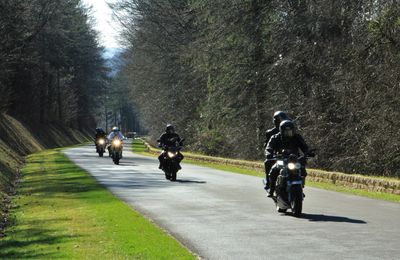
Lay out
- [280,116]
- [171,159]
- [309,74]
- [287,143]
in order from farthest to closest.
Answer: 1. [309,74]
2. [171,159]
3. [280,116]
4. [287,143]

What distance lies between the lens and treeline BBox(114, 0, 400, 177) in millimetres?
23391

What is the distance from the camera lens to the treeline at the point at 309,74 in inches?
921

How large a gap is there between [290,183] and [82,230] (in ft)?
13.4

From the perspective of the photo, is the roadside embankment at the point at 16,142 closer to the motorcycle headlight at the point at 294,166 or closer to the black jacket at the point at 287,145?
the black jacket at the point at 287,145

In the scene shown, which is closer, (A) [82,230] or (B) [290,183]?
(A) [82,230]

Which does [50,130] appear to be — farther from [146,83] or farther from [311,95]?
[311,95]

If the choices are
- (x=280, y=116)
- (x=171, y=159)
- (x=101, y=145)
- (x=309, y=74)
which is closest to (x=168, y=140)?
(x=171, y=159)

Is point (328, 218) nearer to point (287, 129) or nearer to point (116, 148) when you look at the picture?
point (287, 129)

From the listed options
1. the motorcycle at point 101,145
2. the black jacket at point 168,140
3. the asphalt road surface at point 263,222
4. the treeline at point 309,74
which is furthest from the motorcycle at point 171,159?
the motorcycle at point 101,145

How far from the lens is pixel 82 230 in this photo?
40.1 ft

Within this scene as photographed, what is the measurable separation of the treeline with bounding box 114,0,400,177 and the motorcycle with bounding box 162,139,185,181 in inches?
263

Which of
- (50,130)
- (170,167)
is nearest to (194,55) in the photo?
(170,167)

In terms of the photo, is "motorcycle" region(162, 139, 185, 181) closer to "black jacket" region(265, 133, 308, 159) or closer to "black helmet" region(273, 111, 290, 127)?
"black helmet" region(273, 111, 290, 127)

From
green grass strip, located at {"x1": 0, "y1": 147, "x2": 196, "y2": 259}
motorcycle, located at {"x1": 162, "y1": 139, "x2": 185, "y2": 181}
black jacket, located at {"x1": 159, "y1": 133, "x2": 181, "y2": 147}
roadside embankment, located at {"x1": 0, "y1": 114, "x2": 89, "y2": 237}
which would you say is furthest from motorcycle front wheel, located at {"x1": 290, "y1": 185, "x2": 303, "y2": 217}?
black jacket, located at {"x1": 159, "y1": 133, "x2": 181, "y2": 147}
